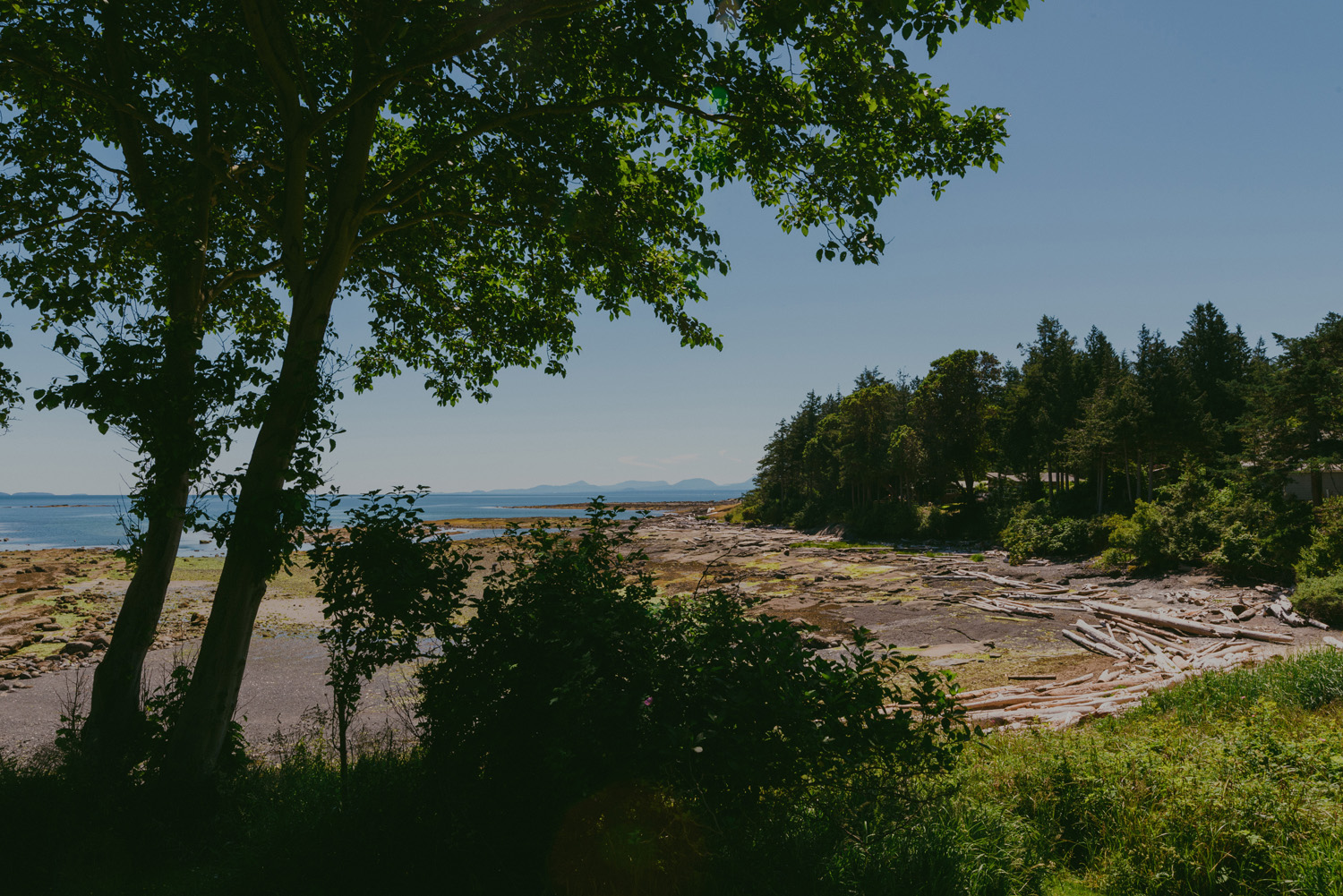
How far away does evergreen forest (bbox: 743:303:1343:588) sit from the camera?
2353 cm

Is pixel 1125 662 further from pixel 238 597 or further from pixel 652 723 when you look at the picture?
pixel 238 597

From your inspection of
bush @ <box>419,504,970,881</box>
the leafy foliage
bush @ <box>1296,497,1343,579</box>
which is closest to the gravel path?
the leafy foliage

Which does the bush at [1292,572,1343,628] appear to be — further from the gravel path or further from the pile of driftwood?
the gravel path

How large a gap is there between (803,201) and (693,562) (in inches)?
1530

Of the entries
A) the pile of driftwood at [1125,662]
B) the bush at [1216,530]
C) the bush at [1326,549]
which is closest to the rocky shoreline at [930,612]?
the pile of driftwood at [1125,662]

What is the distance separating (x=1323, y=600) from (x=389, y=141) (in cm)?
2493

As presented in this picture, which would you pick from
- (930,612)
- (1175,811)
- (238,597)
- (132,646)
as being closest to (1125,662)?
(930,612)

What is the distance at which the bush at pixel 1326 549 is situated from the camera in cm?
1820

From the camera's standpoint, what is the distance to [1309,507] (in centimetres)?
2120

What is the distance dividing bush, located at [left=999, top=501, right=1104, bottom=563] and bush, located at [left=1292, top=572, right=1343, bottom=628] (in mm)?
17821

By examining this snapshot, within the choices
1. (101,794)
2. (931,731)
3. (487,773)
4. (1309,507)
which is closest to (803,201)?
(931,731)

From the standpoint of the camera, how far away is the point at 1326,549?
18.5m

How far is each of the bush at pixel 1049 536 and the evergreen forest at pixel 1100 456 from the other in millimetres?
101

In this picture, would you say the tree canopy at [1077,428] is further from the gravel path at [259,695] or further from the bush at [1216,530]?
the gravel path at [259,695]
